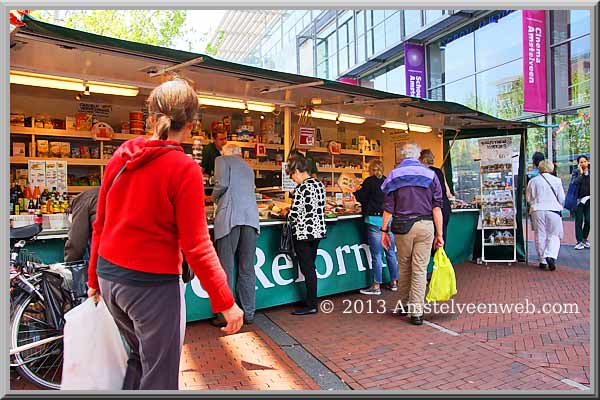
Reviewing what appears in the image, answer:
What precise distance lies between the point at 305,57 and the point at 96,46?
64.3 ft

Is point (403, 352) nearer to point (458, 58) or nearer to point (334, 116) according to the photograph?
point (334, 116)

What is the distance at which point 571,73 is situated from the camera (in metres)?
10.8

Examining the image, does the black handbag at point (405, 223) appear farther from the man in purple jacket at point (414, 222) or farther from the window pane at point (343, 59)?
the window pane at point (343, 59)

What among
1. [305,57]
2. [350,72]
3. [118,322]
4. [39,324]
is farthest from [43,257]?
[305,57]

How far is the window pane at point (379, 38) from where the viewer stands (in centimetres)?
1642

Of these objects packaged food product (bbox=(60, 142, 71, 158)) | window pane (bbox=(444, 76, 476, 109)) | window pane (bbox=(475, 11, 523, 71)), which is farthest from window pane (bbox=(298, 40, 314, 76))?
packaged food product (bbox=(60, 142, 71, 158))

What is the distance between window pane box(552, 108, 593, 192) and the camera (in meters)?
10.5

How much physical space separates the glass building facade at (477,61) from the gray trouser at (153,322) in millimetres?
7945

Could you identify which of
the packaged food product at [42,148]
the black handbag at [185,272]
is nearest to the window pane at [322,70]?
the packaged food product at [42,148]

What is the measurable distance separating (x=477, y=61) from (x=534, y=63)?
239 cm

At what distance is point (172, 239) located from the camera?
6.87ft

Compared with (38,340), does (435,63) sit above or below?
above

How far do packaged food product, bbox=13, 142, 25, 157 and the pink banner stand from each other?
397 inches

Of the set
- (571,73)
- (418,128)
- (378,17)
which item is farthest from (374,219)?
(378,17)
